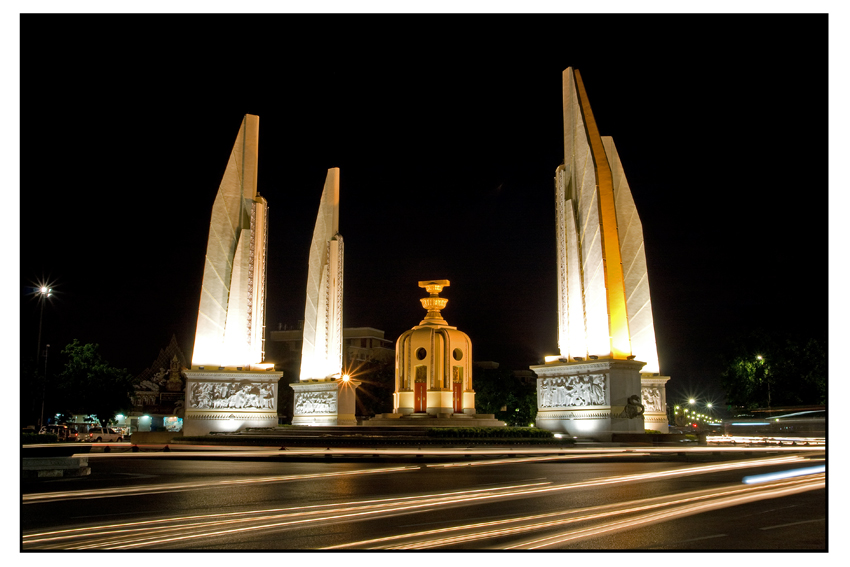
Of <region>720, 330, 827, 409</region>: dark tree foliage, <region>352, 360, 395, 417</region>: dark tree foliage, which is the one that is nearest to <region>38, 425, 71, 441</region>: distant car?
<region>352, 360, 395, 417</region>: dark tree foliage

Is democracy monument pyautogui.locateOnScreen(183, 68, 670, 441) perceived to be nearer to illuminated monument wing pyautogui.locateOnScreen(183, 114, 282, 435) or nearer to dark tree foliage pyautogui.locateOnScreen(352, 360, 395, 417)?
illuminated monument wing pyautogui.locateOnScreen(183, 114, 282, 435)

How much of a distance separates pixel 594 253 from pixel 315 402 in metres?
14.4

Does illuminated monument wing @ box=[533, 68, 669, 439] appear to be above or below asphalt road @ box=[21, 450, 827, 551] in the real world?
above

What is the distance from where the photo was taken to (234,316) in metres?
30.8

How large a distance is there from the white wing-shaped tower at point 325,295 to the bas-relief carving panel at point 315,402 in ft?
2.81

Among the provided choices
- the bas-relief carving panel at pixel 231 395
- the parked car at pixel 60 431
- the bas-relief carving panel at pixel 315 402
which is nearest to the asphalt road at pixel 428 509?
the bas-relief carving panel at pixel 231 395

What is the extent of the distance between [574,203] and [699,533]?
894 inches

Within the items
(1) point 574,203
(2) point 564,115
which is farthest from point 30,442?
(2) point 564,115

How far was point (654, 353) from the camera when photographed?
30.6 metres

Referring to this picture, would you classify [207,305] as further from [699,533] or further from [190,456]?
[699,533]

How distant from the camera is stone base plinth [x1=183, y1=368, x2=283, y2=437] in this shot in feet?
96.9

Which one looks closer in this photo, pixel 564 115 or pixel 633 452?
pixel 633 452

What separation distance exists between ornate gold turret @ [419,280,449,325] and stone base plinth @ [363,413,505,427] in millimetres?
4803

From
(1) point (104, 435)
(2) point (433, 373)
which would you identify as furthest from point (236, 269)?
(1) point (104, 435)
